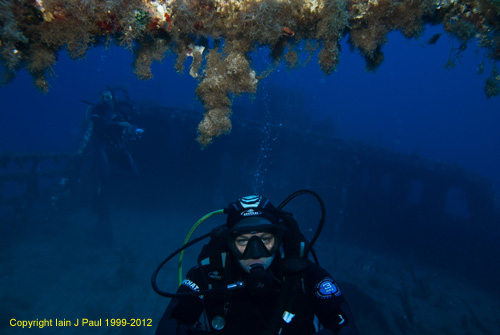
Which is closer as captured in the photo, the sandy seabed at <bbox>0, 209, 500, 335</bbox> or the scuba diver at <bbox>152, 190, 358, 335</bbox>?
the scuba diver at <bbox>152, 190, 358, 335</bbox>

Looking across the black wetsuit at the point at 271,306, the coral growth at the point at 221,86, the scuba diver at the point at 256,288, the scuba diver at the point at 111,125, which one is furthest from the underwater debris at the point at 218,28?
the scuba diver at the point at 111,125

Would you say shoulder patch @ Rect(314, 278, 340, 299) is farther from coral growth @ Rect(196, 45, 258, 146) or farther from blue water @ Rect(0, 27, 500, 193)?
blue water @ Rect(0, 27, 500, 193)

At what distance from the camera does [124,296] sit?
893 cm

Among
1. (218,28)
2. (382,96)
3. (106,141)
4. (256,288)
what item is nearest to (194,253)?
(106,141)

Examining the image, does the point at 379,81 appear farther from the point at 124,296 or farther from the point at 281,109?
the point at 124,296

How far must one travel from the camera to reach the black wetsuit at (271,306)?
2332 millimetres

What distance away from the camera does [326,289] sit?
A: 7.91 feet

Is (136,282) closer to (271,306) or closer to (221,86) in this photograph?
(271,306)

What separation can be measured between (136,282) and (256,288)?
30.4 feet

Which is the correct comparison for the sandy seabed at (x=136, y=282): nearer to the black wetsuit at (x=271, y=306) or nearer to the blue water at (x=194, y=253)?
the blue water at (x=194, y=253)

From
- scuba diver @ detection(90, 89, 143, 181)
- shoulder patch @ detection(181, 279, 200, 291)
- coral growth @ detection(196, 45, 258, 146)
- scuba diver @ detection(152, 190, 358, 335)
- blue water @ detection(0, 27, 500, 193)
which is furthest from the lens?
blue water @ detection(0, 27, 500, 193)

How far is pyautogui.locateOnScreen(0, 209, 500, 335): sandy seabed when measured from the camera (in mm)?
7859

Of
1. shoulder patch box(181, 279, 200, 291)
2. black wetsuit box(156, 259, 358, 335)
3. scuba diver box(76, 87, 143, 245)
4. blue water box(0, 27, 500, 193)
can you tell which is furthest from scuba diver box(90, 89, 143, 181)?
blue water box(0, 27, 500, 193)

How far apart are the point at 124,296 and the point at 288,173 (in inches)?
359
